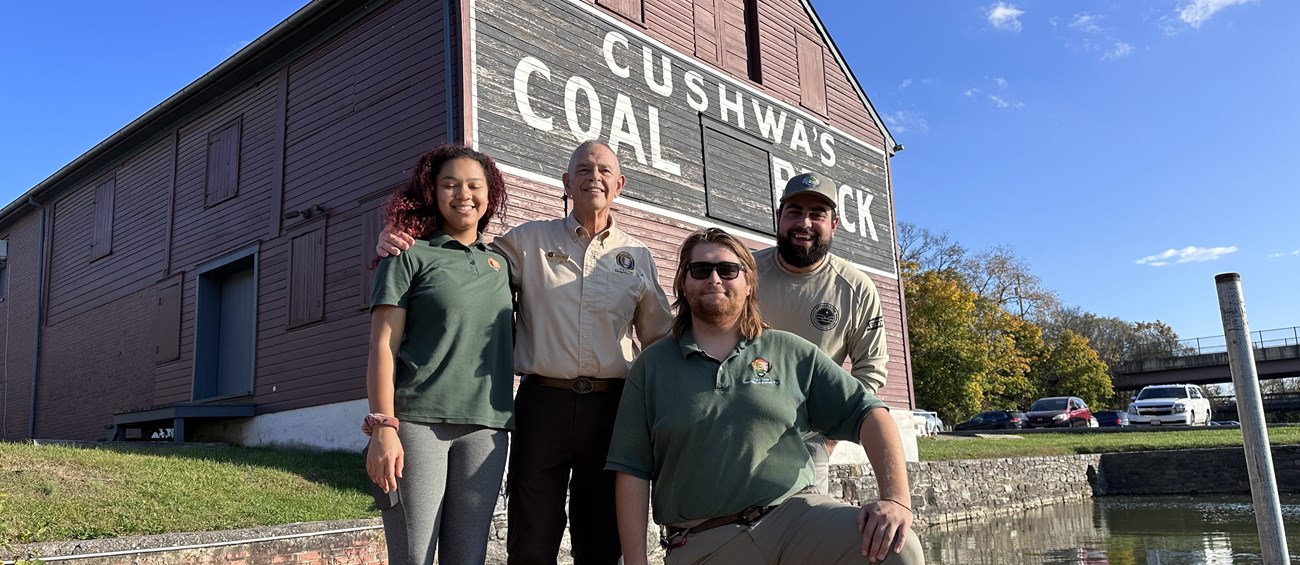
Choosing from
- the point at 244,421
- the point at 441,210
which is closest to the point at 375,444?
the point at 441,210

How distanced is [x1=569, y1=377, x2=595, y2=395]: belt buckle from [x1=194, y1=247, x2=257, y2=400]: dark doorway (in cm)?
1088

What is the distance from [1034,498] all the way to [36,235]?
19642 millimetres

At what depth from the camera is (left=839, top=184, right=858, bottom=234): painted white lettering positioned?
52.6 ft

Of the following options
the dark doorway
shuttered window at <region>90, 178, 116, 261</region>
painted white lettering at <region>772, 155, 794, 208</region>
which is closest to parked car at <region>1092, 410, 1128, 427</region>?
painted white lettering at <region>772, 155, 794, 208</region>

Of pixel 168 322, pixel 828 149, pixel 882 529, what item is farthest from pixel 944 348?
pixel 882 529

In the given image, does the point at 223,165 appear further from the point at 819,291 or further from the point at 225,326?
the point at 819,291

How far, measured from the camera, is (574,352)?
3201 mm

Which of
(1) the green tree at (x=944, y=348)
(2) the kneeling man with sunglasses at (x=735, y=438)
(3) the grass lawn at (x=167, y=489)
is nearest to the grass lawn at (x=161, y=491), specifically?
(3) the grass lawn at (x=167, y=489)

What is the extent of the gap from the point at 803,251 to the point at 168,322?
1301 cm

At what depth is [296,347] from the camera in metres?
11.6

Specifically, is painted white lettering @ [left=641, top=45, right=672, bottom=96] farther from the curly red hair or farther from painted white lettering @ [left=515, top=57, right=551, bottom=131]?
the curly red hair

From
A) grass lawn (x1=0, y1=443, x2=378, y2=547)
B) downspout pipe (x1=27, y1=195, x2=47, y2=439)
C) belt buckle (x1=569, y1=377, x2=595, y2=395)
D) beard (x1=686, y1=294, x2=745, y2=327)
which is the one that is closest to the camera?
beard (x1=686, y1=294, x2=745, y2=327)

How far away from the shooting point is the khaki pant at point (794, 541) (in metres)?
2.48

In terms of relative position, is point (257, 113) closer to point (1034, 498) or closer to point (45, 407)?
point (45, 407)
